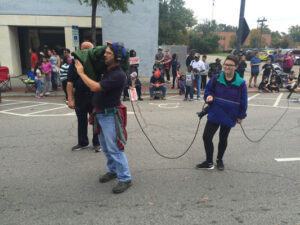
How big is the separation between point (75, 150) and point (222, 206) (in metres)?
2.94

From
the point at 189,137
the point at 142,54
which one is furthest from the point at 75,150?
the point at 142,54

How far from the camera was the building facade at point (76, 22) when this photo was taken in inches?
582

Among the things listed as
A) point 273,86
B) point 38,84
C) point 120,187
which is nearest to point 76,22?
point 38,84

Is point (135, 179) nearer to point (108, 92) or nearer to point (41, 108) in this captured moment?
point (108, 92)

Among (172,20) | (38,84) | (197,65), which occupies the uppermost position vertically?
(172,20)

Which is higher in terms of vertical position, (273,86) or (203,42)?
(203,42)

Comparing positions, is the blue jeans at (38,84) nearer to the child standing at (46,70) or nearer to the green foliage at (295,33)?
the child standing at (46,70)

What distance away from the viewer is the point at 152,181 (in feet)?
12.5

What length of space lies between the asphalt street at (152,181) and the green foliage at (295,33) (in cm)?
10360

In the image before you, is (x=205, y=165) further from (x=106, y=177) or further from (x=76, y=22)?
(x=76, y=22)

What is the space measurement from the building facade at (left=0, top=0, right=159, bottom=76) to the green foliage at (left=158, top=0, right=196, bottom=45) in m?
27.2

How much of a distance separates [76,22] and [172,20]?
3404cm

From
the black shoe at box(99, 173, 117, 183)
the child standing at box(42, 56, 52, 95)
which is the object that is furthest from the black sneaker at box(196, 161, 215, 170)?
the child standing at box(42, 56, 52, 95)

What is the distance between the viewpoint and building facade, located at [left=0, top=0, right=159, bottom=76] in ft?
48.5
